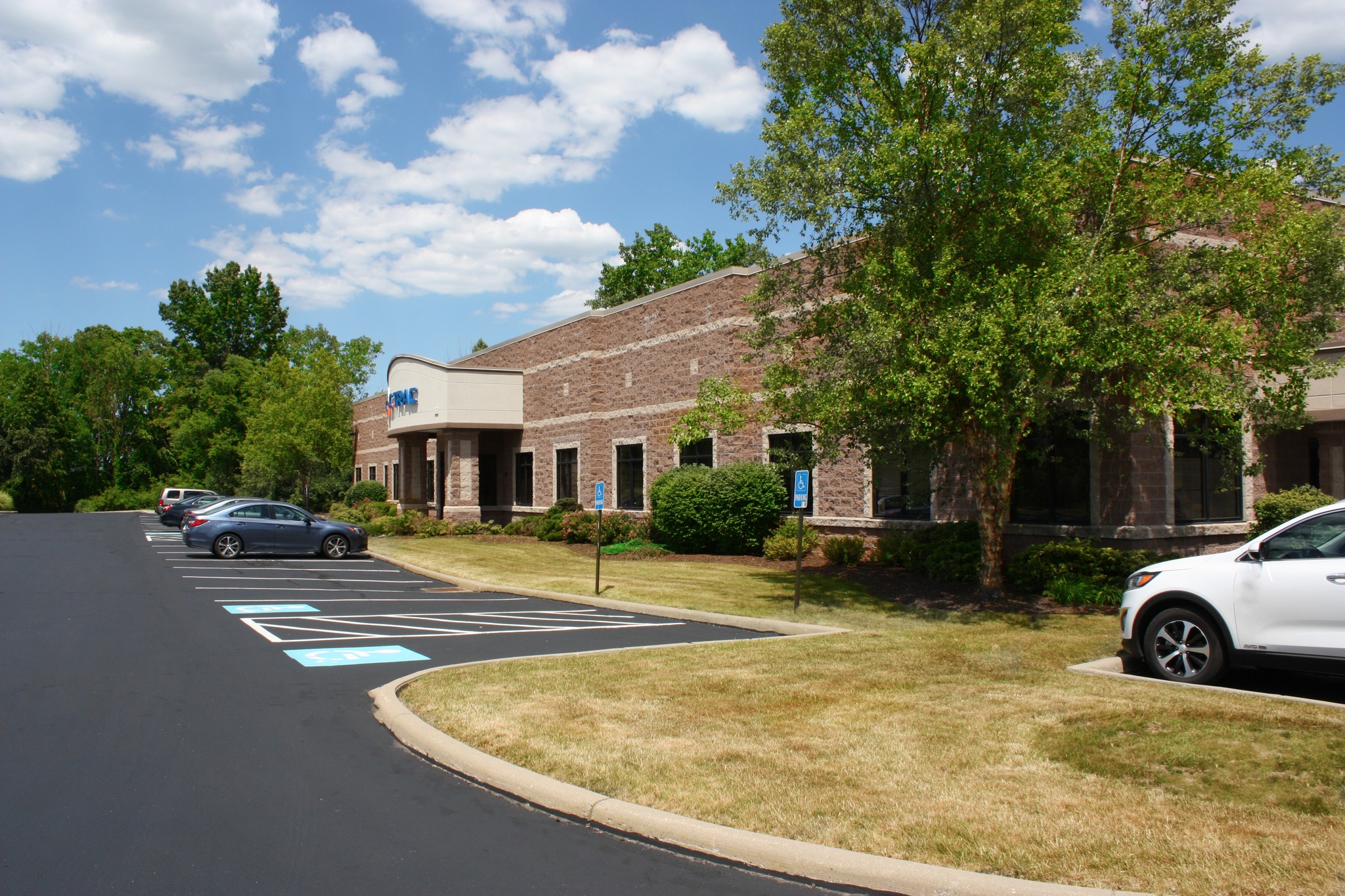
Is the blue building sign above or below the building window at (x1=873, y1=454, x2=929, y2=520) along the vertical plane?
above

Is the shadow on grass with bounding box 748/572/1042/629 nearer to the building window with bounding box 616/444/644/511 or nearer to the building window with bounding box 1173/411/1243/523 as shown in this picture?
the building window with bounding box 1173/411/1243/523

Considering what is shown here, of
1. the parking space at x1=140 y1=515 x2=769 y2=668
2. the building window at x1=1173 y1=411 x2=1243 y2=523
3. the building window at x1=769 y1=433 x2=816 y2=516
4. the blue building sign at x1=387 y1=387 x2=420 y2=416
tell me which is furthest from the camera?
the blue building sign at x1=387 y1=387 x2=420 y2=416

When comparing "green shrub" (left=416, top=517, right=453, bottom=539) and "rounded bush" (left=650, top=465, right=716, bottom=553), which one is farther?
"green shrub" (left=416, top=517, right=453, bottom=539)

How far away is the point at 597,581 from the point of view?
51.3 ft

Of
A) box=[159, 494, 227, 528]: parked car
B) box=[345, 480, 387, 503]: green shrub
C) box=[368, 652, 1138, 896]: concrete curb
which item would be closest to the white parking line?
box=[368, 652, 1138, 896]: concrete curb

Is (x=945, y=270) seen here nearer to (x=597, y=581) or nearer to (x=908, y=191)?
(x=908, y=191)

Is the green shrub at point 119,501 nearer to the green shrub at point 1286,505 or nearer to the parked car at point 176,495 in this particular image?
the parked car at point 176,495

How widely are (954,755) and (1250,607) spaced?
3.55 metres

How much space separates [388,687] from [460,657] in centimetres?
193

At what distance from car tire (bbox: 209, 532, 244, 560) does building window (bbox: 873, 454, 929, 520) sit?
51.8ft

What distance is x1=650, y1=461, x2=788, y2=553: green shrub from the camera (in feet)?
70.7

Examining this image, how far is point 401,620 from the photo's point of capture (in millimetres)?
13000

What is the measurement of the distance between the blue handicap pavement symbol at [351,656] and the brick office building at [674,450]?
7462 millimetres

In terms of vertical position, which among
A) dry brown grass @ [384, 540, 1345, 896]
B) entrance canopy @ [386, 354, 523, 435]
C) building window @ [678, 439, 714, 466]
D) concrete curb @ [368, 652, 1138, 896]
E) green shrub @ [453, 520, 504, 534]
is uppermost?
entrance canopy @ [386, 354, 523, 435]
